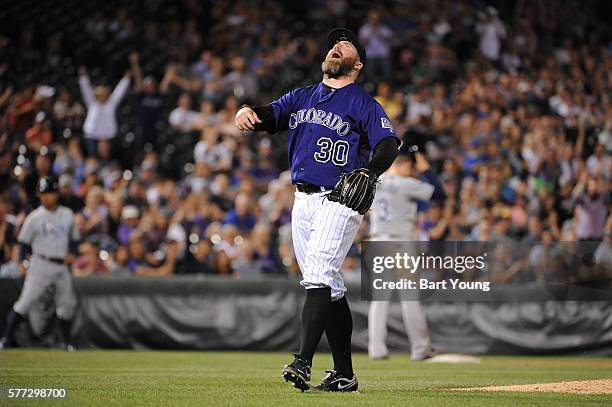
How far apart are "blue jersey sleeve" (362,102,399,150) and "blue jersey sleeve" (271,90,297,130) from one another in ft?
1.77

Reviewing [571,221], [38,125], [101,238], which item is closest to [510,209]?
[571,221]

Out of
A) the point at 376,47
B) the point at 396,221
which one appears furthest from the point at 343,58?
the point at 376,47

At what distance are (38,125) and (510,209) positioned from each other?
25.4 ft

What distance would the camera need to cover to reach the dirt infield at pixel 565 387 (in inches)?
271

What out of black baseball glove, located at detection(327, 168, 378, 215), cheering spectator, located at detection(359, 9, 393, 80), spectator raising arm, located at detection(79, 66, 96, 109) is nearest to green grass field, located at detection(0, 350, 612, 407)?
black baseball glove, located at detection(327, 168, 378, 215)

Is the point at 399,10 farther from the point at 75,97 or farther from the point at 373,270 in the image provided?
the point at 373,270

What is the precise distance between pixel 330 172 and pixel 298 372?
1.27 meters

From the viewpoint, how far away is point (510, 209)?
585 inches

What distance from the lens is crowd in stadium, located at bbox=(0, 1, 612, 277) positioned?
14.4m

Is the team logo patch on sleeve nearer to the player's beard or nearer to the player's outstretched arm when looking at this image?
the player's beard

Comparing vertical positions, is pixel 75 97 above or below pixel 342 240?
above

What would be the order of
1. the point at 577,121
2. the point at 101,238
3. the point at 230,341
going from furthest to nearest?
the point at 577,121 < the point at 101,238 < the point at 230,341

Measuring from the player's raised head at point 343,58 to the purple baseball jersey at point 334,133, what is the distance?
0.11m

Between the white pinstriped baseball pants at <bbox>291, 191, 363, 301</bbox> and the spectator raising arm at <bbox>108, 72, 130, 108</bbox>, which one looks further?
the spectator raising arm at <bbox>108, 72, 130, 108</bbox>
